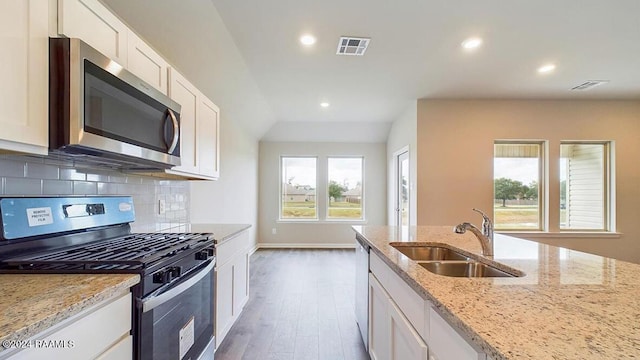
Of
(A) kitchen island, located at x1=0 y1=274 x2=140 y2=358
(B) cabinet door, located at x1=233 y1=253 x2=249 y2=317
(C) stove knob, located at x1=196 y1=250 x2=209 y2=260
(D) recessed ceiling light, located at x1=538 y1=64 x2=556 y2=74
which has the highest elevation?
(D) recessed ceiling light, located at x1=538 y1=64 x2=556 y2=74

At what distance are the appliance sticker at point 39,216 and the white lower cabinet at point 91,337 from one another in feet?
1.95

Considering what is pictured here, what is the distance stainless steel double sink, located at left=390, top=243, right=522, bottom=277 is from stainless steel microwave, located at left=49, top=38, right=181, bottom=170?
151 centimetres

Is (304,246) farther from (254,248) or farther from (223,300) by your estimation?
(223,300)

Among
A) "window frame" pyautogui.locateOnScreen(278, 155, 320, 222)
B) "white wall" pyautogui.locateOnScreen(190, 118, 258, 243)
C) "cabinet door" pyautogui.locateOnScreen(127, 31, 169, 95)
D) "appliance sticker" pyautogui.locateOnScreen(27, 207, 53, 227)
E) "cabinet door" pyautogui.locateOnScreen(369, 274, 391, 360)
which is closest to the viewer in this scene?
"appliance sticker" pyautogui.locateOnScreen(27, 207, 53, 227)

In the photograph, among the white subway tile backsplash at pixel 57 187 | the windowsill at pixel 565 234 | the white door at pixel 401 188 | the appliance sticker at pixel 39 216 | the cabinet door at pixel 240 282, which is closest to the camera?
the appliance sticker at pixel 39 216

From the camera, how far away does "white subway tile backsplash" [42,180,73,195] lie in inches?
54.7

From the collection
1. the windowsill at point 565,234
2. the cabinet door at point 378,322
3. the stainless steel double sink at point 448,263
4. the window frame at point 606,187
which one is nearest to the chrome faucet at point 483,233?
the stainless steel double sink at point 448,263

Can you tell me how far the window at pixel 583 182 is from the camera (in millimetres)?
4758

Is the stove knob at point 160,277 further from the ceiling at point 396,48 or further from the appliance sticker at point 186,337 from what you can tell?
the ceiling at point 396,48

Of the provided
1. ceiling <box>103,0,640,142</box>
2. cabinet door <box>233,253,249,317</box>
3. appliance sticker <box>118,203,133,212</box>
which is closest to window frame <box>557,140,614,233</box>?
ceiling <box>103,0,640,142</box>

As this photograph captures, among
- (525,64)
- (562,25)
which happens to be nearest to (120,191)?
(562,25)

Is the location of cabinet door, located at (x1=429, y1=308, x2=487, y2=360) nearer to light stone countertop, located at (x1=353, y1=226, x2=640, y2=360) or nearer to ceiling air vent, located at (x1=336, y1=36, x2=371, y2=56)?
light stone countertop, located at (x1=353, y1=226, x2=640, y2=360)

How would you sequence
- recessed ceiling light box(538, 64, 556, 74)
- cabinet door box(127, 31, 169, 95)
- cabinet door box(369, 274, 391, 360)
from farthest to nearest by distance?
recessed ceiling light box(538, 64, 556, 74) < cabinet door box(369, 274, 391, 360) < cabinet door box(127, 31, 169, 95)

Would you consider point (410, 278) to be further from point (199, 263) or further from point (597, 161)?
point (597, 161)
